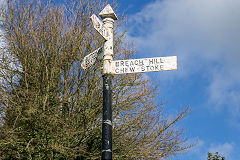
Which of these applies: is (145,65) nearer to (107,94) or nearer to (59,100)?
(107,94)

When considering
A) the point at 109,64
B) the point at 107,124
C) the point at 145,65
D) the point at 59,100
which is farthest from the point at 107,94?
the point at 59,100

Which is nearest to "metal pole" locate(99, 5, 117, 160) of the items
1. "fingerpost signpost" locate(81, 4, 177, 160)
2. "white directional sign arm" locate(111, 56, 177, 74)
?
"fingerpost signpost" locate(81, 4, 177, 160)

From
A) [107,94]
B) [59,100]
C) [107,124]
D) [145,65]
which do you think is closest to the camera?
[107,124]

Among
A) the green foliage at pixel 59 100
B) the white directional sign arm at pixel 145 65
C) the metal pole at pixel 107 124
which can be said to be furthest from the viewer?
the green foliage at pixel 59 100

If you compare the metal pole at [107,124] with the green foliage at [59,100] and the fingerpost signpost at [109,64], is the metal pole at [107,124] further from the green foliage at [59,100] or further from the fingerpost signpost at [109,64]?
the green foliage at [59,100]

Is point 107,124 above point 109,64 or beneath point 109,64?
beneath

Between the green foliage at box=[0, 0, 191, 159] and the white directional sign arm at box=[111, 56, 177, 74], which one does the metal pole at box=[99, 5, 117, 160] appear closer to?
the white directional sign arm at box=[111, 56, 177, 74]

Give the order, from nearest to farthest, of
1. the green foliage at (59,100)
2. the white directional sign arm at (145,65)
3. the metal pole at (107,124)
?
the metal pole at (107,124) < the white directional sign arm at (145,65) < the green foliage at (59,100)

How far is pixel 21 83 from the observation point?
11.6 meters

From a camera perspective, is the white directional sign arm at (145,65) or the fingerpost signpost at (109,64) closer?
the fingerpost signpost at (109,64)

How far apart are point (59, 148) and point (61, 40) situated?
16.1ft

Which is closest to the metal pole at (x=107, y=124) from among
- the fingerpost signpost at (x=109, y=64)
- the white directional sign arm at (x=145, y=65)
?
the fingerpost signpost at (x=109, y=64)

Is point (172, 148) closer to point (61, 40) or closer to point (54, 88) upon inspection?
point (54, 88)

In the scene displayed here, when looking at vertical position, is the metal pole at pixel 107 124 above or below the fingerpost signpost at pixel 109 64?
below
